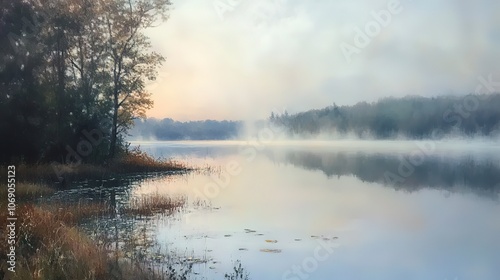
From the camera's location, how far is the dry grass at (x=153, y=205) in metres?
6.56

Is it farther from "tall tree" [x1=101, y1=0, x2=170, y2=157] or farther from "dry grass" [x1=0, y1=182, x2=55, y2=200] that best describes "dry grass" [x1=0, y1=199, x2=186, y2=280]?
"tall tree" [x1=101, y1=0, x2=170, y2=157]

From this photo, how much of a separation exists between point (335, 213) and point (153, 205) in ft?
9.31

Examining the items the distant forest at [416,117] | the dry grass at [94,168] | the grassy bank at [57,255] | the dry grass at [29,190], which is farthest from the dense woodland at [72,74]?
the distant forest at [416,117]

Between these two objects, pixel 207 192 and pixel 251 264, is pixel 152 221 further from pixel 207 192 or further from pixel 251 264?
pixel 207 192

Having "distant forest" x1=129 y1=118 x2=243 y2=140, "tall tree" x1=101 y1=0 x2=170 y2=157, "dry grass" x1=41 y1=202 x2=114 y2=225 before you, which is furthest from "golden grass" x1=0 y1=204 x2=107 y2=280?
"tall tree" x1=101 y1=0 x2=170 y2=157

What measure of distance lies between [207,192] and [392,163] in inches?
268

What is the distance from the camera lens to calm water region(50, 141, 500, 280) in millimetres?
→ 4766

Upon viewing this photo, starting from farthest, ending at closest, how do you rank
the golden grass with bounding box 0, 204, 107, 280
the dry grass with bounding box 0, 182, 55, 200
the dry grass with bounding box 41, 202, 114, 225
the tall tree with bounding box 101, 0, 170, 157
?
the tall tree with bounding box 101, 0, 170, 157, the dry grass with bounding box 0, 182, 55, 200, the dry grass with bounding box 41, 202, 114, 225, the golden grass with bounding box 0, 204, 107, 280

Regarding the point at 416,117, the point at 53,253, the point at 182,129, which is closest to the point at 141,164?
the point at 182,129

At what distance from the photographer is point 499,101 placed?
886 centimetres

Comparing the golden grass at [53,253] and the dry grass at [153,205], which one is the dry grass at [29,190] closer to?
the dry grass at [153,205]

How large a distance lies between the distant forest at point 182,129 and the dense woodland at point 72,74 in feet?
1.35

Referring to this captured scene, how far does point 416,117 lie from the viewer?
1173cm

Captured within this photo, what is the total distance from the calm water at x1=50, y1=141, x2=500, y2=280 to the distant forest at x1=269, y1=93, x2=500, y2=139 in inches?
19.7
